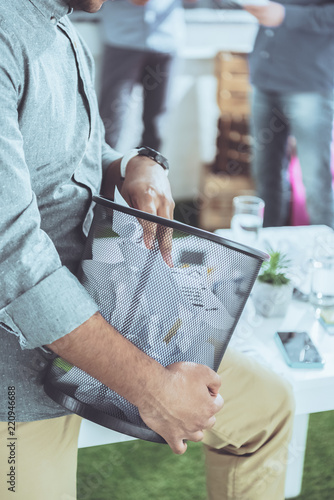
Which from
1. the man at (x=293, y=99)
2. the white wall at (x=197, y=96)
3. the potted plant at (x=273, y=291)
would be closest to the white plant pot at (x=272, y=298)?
the potted plant at (x=273, y=291)

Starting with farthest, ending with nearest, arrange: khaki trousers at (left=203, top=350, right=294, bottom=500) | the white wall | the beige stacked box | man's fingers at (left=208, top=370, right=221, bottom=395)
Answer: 1. the white wall
2. the beige stacked box
3. khaki trousers at (left=203, top=350, right=294, bottom=500)
4. man's fingers at (left=208, top=370, right=221, bottom=395)

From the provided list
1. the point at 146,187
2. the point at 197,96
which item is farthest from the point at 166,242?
the point at 197,96

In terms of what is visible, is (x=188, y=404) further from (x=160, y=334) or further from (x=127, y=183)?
(x=127, y=183)

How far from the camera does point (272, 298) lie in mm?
1144

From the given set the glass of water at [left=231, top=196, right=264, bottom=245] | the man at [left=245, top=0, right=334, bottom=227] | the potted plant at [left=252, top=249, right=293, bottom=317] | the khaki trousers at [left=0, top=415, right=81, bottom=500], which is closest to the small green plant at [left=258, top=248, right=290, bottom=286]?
the potted plant at [left=252, top=249, right=293, bottom=317]

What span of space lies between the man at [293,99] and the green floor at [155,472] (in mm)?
1141

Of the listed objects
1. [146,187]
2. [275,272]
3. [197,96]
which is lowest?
[197,96]

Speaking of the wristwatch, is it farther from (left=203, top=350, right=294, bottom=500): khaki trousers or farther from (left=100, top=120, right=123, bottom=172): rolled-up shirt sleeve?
(left=203, top=350, right=294, bottom=500): khaki trousers

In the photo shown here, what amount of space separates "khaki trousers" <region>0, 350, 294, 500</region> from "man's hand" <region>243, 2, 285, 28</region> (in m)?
1.54

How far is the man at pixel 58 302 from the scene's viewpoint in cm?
68

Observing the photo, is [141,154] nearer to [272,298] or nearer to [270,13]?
[272,298]

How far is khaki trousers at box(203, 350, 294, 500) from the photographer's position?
93 centimetres

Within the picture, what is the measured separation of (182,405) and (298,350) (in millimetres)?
360

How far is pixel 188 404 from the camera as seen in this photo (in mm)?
759
